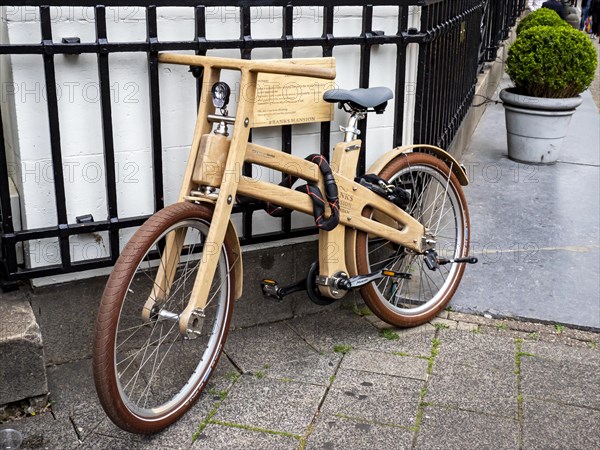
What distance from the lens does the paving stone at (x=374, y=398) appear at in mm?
3406

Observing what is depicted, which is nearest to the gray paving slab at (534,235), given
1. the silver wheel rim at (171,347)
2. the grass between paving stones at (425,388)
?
the grass between paving stones at (425,388)

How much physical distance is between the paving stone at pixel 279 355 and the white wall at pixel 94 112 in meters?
0.79

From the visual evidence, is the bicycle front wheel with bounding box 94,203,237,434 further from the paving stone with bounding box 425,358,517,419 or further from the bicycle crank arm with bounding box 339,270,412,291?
the paving stone with bounding box 425,358,517,419

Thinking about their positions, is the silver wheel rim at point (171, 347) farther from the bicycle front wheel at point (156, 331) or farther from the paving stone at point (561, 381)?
the paving stone at point (561, 381)

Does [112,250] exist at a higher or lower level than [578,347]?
higher

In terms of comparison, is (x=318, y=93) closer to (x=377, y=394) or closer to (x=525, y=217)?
(x=377, y=394)

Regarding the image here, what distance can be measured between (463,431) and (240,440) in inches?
35.8

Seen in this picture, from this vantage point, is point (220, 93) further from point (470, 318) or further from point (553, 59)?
point (553, 59)

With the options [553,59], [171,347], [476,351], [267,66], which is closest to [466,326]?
[476,351]

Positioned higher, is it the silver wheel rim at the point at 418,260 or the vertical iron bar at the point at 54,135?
the vertical iron bar at the point at 54,135

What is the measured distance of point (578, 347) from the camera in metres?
4.09

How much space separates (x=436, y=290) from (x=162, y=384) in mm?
1777

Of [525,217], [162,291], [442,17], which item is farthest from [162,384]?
[525,217]

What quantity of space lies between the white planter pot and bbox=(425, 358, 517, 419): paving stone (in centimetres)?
399
